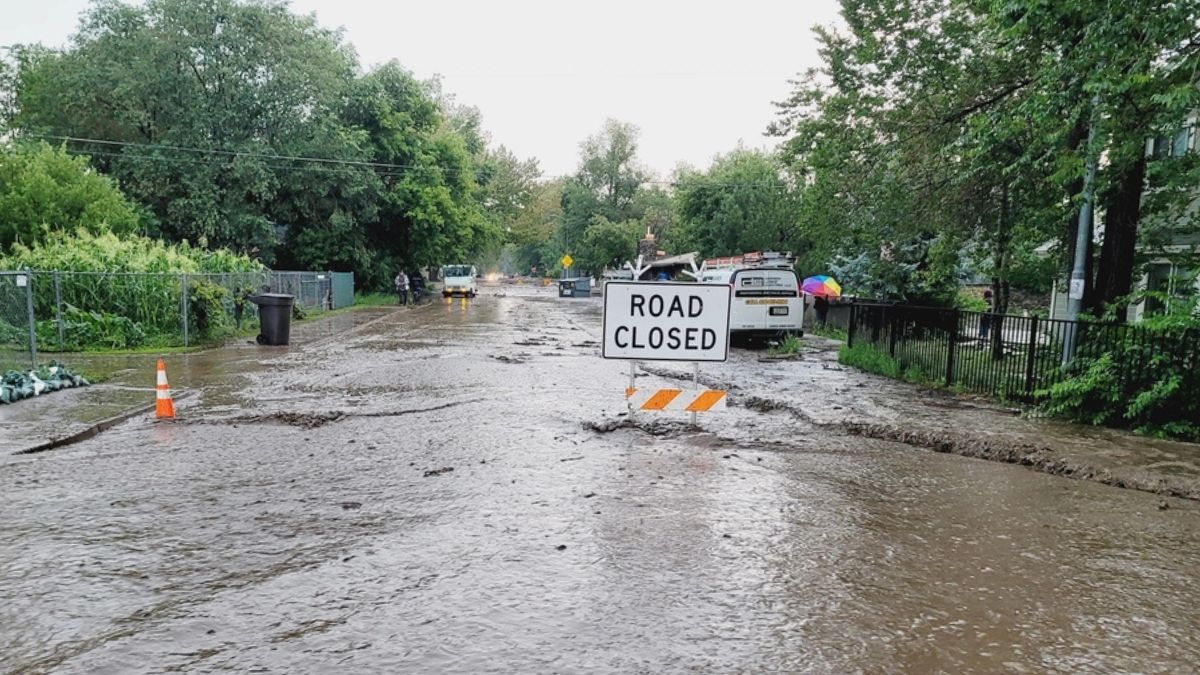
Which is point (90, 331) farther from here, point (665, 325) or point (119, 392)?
point (665, 325)

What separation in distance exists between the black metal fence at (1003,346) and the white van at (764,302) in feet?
11.4

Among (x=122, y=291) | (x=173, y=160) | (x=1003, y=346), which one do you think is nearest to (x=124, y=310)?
(x=122, y=291)

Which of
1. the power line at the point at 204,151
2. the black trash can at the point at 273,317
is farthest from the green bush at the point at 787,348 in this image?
the power line at the point at 204,151

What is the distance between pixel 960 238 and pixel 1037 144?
632cm

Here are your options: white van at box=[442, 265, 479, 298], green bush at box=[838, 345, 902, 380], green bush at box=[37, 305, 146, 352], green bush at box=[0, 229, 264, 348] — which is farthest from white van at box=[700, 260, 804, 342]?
white van at box=[442, 265, 479, 298]

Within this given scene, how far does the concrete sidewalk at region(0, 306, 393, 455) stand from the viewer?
8297 millimetres

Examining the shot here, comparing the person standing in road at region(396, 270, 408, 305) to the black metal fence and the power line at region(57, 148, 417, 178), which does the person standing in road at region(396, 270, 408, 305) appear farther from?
the black metal fence

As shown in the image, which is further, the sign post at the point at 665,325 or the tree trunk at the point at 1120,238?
the tree trunk at the point at 1120,238

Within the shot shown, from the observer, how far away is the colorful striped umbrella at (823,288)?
87.7ft

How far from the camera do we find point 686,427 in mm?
8961

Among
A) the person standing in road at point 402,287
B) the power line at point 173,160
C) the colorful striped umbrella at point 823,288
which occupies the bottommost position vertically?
the person standing in road at point 402,287

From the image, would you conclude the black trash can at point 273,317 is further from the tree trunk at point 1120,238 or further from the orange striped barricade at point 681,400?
the tree trunk at point 1120,238

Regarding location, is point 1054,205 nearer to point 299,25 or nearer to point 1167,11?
point 1167,11

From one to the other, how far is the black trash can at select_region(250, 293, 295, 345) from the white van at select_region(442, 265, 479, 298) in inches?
1051
